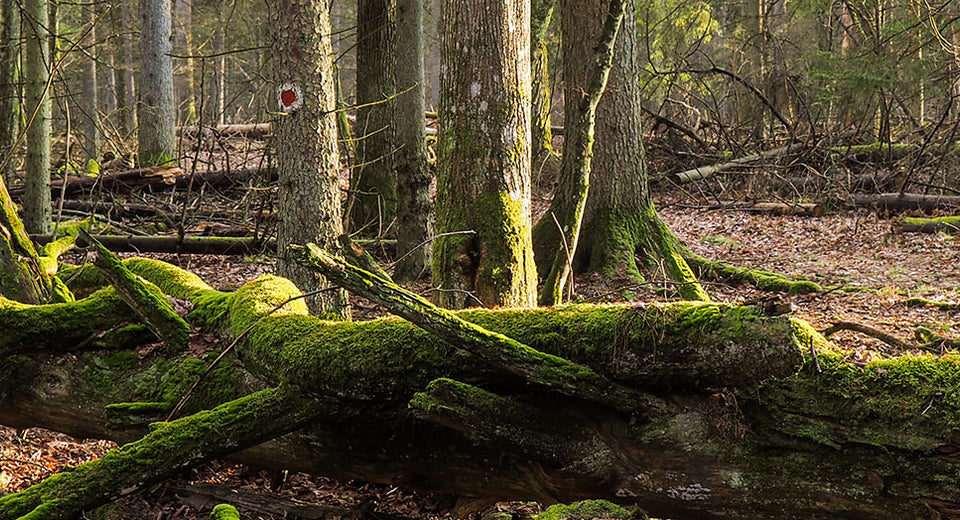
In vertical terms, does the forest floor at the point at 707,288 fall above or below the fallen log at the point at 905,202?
below

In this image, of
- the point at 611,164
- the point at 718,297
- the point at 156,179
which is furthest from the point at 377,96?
the point at 718,297

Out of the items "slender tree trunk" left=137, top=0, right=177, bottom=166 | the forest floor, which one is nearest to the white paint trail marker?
the forest floor

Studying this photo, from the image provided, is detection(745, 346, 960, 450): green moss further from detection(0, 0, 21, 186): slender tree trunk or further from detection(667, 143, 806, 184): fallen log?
detection(667, 143, 806, 184): fallen log

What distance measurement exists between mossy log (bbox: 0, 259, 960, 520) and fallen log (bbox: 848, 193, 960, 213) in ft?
34.1

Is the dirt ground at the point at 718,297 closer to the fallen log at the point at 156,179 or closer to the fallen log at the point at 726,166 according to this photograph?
the fallen log at the point at 726,166

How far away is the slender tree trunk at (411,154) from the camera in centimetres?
945

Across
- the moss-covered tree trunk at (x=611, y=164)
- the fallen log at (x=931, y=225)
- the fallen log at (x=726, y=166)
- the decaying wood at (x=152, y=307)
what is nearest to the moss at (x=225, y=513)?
the decaying wood at (x=152, y=307)

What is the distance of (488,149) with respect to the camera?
5.84 metres

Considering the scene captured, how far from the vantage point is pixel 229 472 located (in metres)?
4.49

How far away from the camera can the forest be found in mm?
3066

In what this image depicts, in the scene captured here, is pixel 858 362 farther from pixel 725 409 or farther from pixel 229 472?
pixel 229 472

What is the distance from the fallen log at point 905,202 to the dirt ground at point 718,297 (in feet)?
1.23

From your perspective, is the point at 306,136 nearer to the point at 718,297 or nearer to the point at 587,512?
the point at 587,512

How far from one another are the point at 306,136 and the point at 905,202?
10237mm
